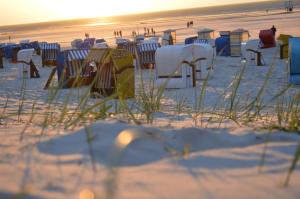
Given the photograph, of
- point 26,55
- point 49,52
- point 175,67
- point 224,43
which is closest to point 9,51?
point 49,52

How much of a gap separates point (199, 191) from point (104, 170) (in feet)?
1.48

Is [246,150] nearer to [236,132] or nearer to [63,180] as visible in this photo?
[236,132]

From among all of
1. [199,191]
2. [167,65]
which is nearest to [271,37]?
[167,65]

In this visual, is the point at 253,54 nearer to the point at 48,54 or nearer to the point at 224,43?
the point at 224,43

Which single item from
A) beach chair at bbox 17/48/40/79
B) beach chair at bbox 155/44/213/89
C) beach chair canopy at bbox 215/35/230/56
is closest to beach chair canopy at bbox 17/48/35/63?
beach chair at bbox 17/48/40/79

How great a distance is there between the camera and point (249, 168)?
5.97 feet

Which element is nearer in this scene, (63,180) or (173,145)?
(63,180)

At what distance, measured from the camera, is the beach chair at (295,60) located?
9.12 meters

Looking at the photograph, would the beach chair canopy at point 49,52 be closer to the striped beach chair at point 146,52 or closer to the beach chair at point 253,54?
the striped beach chair at point 146,52

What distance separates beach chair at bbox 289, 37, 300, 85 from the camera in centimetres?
912

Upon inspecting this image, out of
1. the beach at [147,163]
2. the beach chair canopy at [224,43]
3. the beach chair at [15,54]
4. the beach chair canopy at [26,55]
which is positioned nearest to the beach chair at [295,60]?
the beach at [147,163]

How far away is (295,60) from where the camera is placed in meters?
9.20

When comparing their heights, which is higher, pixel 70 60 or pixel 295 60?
pixel 70 60

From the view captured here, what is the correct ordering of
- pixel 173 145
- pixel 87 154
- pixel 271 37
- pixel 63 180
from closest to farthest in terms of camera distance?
pixel 63 180
pixel 87 154
pixel 173 145
pixel 271 37
